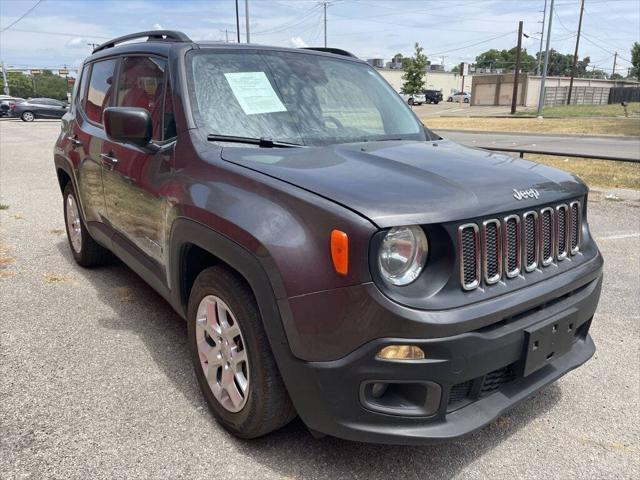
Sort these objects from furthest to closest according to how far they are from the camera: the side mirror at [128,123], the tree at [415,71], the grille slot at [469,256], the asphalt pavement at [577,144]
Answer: the tree at [415,71] → the asphalt pavement at [577,144] → the side mirror at [128,123] → the grille slot at [469,256]

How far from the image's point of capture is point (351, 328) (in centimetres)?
192

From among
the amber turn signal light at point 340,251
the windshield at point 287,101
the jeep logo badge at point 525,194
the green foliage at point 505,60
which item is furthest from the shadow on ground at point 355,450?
the green foliage at point 505,60

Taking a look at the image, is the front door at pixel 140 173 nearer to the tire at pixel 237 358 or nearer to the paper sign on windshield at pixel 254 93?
the paper sign on windshield at pixel 254 93

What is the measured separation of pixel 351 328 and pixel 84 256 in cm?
370

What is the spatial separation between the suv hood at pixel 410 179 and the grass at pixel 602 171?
7810 millimetres

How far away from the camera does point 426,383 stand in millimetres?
1959

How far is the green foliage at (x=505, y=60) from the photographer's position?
394 ft

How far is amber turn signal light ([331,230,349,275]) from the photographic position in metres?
1.89

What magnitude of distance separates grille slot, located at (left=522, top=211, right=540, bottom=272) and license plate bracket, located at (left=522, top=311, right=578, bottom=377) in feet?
0.80

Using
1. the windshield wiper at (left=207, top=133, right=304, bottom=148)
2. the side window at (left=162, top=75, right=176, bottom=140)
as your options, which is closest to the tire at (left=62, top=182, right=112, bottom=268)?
the side window at (left=162, top=75, right=176, bottom=140)

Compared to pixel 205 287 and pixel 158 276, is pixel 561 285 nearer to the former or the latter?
pixel 205 287

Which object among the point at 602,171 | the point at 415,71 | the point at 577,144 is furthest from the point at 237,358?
the point at 415,71

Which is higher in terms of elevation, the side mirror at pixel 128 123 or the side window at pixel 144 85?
the side window at pixel 144 85

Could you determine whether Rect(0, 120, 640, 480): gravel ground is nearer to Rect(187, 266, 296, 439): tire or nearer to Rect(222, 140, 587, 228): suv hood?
Rect(187, 266, 296, 439): tire
